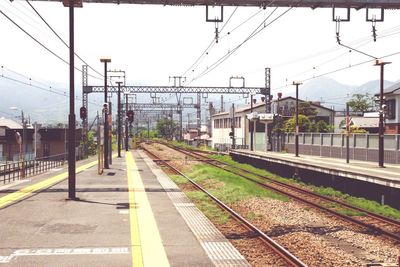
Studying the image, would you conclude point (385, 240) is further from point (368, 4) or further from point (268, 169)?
point (268, 169)

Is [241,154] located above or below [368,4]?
below

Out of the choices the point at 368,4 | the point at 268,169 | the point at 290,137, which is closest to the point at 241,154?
the point at 290,137

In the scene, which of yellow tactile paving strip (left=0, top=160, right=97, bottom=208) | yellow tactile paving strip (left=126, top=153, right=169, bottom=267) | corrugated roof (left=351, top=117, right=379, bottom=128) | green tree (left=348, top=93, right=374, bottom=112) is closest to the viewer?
yellow tactile paving strip (left=126, top=153, right=169, bottom=267)

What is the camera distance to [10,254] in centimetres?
881

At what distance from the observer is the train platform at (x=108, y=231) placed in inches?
340

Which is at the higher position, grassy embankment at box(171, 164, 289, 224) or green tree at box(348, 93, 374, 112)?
green tree at box(348, 93, 374, 112)

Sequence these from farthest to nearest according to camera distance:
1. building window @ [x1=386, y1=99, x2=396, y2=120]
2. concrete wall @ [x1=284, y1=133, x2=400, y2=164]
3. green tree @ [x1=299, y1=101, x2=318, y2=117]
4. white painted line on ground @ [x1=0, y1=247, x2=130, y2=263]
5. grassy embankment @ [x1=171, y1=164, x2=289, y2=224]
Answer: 1. green tree @ [x1=299, y1=101, x2=318, y2=117]
2. building window @ [x1=386, y1=99, x2=396, y2=120]
3. concrete wall @ [x1=284, y1=133, x2=400, y2=164]
4. grassy embankment @ [x1=171, y1=164, x2=289, y2=224]
5. white painted line on ground @ [x1=0, y1=247, x2=130, y2=263]

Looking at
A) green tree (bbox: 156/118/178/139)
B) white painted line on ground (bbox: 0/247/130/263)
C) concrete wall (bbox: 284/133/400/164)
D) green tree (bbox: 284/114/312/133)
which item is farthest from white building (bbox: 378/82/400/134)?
green tree (bbox: 156/118/178/139)

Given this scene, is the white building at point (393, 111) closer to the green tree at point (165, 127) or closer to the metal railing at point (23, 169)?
the metal railing at point (23, 169)

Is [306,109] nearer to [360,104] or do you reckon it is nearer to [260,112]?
[260,112]

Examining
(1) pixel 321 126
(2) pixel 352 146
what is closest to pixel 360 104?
(1) pixel 321 126

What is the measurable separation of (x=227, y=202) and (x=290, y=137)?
1083 inches

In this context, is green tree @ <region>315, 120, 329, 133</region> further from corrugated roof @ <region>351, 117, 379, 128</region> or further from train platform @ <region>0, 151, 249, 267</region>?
train platform @ <region>0, 151, 249, 267</region>

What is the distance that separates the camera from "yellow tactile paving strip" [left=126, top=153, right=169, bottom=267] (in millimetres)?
8482
